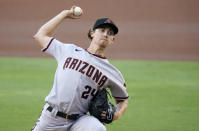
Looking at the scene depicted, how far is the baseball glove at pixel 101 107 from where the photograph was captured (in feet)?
13.8

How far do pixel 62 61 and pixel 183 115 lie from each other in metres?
3.72

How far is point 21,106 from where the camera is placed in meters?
7.99

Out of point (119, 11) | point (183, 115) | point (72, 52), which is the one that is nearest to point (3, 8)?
point (119, 11)

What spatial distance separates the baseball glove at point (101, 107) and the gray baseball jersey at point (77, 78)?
0.05 meters

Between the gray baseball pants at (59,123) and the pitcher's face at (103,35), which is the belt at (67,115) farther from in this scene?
the pitcher's face at (103,35)

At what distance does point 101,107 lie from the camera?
4.19 meters

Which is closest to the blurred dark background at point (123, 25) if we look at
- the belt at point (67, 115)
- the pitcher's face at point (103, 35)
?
the pitcher's face at point (103, 35)

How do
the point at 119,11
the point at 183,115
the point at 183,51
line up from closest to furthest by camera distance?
1. the point at 183,115
2. the point at 183,51
3. the point at 119,11

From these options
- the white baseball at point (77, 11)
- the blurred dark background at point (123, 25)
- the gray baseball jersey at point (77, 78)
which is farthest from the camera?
the blurred dark background at point (123, 25)

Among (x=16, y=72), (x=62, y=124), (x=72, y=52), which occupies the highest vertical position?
(x=72, y=52)

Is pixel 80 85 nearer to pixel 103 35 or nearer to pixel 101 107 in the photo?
pixel 101 107

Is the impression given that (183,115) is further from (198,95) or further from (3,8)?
(3,8)

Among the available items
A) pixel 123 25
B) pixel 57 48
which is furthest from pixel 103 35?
pixel 123 25

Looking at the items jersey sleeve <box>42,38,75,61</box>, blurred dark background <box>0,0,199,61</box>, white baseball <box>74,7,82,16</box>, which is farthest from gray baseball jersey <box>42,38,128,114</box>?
blurred dark background <box>0,0,199,61</box>
